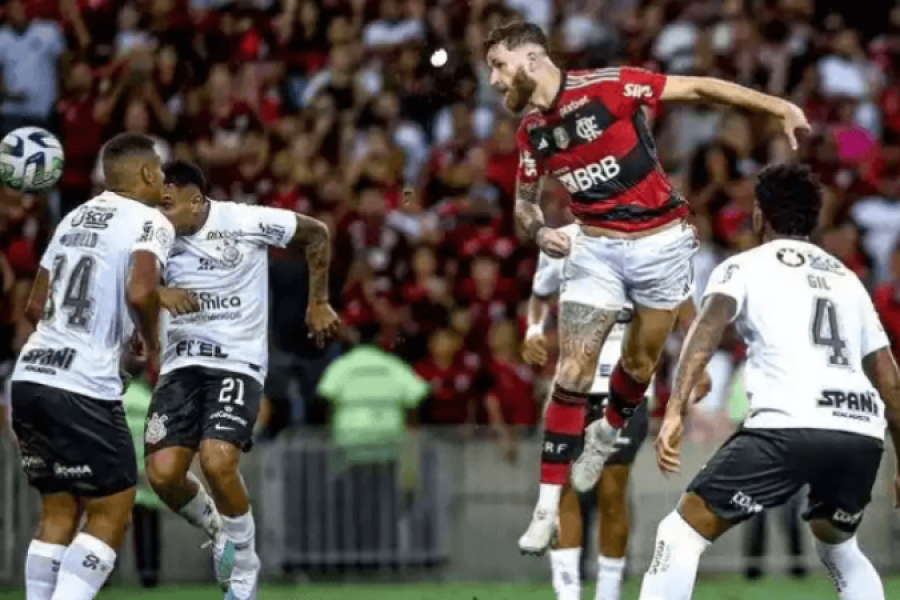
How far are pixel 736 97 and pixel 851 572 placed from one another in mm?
2711

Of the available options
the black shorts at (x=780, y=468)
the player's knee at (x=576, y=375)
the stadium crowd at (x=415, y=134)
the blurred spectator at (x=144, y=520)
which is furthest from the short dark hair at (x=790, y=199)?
the blurred spectator at (x=144, y=520)

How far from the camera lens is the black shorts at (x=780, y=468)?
372 inches

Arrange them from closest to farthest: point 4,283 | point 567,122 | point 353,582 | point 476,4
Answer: point 567,122
point 353,582
point 4,283
point 476,4

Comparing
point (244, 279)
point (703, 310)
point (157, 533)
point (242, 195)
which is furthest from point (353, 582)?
point (703, 310)

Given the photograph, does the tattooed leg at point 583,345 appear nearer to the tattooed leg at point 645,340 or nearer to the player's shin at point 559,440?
the player's shin at point 559,440

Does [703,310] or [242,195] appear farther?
[242,195]

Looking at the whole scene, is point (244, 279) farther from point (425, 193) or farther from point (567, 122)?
point (425, 193)

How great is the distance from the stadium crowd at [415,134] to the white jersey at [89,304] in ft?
24.0

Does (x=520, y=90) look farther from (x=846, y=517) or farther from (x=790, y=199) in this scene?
(x=846, y=517)

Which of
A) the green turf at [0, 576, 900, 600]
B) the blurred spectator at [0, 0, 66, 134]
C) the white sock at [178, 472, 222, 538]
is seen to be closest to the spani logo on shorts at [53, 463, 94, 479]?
the white sock at [178, 472, 222, 538]

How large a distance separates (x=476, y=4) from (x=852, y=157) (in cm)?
428

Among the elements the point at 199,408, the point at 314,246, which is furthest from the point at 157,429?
the point at 314,246

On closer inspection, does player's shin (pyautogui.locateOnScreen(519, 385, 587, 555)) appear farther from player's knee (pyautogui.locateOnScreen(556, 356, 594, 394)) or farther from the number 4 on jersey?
the number 4 on jersey

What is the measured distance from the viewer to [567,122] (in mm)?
11617
